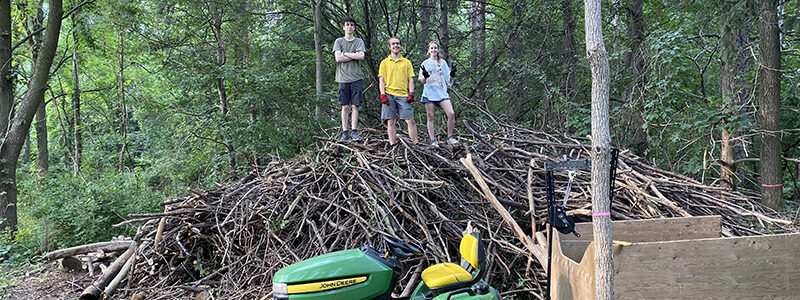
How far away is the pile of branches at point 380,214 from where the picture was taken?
16.4 ft

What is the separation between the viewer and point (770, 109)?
24.0 feet

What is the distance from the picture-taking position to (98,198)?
9.09 meters

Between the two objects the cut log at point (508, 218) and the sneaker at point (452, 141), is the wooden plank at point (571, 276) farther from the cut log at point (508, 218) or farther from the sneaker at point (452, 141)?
the sneaker at point (452, 141)

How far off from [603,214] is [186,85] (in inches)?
396

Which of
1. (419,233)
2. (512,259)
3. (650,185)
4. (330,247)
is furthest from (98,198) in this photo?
(650,185)

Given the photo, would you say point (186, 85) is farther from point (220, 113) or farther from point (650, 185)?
point (650, 185)

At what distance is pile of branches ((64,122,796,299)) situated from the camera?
500cm

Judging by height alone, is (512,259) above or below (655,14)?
below

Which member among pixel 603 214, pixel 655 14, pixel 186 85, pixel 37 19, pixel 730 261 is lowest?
pixel 730 261

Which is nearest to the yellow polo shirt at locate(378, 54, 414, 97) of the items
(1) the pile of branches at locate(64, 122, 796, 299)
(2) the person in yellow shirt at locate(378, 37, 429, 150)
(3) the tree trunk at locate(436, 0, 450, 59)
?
(2) the person in yellow shirt at locate(378, 37, 429, 150)

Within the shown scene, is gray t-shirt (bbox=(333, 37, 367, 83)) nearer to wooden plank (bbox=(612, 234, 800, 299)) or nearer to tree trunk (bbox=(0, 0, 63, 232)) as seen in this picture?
wooden plank (bbox=(612, 234, 800, 299))

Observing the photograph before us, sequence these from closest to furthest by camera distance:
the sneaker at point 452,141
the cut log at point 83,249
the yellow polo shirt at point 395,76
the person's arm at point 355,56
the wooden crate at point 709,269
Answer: the wooden crate at point 709,269, the sneaker at point 452,141, the yellow polo shirt at point 395,76, the person's arm at point 355,56, the cut log at point 83,249

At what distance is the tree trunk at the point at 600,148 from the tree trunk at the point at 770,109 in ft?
20.6

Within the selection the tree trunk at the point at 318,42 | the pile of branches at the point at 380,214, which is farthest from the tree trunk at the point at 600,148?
the tree trunk at the point at 318,42
